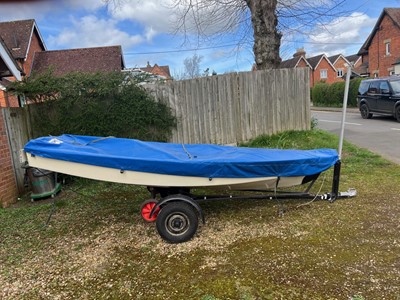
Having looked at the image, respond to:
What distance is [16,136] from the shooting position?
639cm

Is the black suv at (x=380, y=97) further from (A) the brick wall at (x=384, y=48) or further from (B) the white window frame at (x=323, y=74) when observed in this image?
(B) the white window frame at (x=323, y=74)

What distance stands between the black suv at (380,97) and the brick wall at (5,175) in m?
14.9

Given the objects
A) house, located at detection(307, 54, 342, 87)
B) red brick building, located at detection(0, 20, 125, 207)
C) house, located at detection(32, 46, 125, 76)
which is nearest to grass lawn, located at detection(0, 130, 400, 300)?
red brick building, located at detection(0, 20, 125, 207)

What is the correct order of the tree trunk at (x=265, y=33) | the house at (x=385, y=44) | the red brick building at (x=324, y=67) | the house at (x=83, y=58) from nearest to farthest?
the tree trunk at (x=265, y=33), the house at (x=83, y=58), the house at (x=385, y=44), the red brick building at (x=324, y=67)

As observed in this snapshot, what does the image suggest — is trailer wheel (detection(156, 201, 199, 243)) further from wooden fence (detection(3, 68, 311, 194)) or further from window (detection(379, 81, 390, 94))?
window (detection(379, 81, 390, 94))

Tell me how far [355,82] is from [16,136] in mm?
23036

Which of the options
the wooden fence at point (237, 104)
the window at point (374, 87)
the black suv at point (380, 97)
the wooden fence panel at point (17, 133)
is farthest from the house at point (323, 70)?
the wooden fence panel at point (17, 133)

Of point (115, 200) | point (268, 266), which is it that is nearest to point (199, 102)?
point (115, 200)

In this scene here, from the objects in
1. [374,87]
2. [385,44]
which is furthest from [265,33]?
[385,44]

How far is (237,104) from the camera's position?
28.7 feet

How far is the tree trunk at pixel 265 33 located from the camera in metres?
9.40

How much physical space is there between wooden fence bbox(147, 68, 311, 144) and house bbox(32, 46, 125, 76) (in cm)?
2137

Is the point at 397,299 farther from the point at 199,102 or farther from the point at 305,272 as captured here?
the point at 199,102

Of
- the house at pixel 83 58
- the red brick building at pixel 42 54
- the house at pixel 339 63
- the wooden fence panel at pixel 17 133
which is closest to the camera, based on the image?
the wooden fence panel at pixel 17 133
